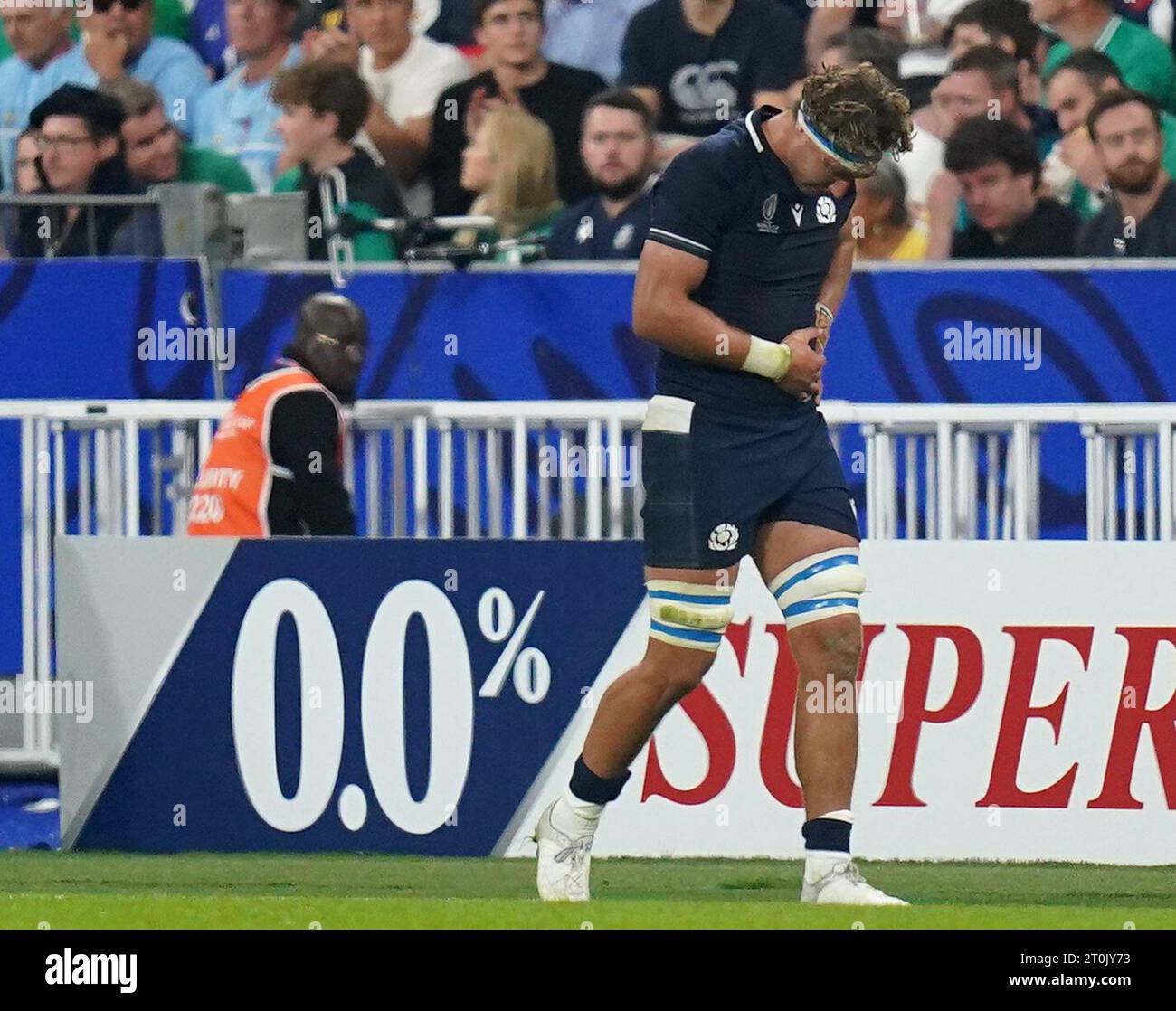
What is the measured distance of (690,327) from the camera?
6.17 m

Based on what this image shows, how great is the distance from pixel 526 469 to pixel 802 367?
2.70 meters

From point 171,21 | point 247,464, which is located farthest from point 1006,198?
point 171,21

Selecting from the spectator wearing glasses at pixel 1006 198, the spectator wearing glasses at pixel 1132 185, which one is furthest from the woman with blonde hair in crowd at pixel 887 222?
the spectator wearing glasses at pixel 1132 185

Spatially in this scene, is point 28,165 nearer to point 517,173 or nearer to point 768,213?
point 517,173

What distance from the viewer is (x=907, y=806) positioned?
813 centimetres

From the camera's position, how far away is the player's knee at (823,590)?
620cm

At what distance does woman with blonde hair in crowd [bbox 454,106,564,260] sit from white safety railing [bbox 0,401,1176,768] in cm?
200

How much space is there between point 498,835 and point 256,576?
120cm

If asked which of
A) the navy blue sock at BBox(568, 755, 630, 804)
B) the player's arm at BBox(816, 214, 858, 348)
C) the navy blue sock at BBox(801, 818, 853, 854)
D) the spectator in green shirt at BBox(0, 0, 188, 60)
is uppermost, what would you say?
Answer: the spectator in green shirt at BBox(0, 0, 188, 60)

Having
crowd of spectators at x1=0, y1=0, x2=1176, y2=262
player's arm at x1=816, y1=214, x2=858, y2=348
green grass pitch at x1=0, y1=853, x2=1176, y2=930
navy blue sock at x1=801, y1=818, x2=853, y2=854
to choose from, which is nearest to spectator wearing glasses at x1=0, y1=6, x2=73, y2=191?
crowd of spectators at x1=0, y1=0, x2=1176, y2=262

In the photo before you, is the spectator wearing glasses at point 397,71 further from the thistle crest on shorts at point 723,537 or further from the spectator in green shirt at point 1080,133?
the thistle crest on shorts at point 723,537

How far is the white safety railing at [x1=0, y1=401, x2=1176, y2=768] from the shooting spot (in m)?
8.60

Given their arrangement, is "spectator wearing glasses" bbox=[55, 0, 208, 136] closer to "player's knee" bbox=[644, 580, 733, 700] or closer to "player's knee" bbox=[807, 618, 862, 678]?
"player's knee" bbox=[644, 580, 733, 700]
